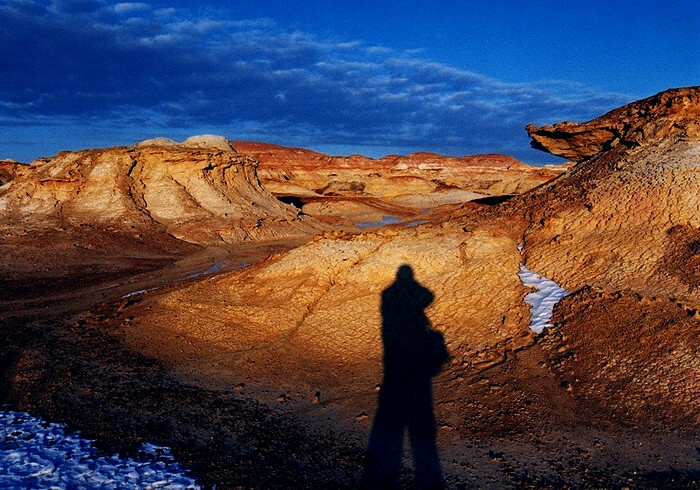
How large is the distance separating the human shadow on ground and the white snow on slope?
70.1 inches

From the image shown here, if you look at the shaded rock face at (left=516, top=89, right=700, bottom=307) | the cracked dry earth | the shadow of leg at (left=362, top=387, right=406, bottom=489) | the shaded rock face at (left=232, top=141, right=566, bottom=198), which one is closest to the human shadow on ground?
the shadow of leg at (left=362, top=387, right=406, bottom=489)

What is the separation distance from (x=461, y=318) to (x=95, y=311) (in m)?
7.52

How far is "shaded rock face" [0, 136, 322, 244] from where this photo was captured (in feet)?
70.2

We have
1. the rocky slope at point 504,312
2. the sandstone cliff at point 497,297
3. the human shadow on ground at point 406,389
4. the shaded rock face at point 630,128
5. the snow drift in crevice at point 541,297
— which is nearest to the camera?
the human shadow on ground at point 406,389

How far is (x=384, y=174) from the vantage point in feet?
224

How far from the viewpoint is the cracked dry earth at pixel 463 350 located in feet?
16.1

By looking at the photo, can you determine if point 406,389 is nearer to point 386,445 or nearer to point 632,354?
point 386,445

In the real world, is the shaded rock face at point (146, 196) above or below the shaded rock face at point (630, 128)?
above

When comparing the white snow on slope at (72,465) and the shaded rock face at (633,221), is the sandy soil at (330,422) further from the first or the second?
the shaded rock face at (633,221)

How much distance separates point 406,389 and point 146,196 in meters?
20.4

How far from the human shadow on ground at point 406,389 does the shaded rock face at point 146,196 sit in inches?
582

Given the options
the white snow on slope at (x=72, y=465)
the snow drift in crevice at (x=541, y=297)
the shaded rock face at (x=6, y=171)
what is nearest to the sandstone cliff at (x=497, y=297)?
the snow drift in crevice at (x=541, y=297)

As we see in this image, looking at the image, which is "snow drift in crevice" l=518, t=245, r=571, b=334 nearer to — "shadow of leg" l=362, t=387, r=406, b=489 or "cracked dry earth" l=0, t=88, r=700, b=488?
"cracked dry earth" l=0, t=88, r=700, b=488

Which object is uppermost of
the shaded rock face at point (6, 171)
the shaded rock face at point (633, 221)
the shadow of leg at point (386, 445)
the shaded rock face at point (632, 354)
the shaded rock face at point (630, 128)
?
the shaded rock face at point (6, 171)
